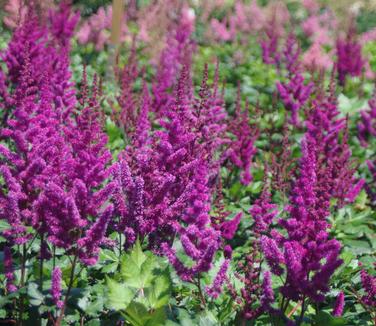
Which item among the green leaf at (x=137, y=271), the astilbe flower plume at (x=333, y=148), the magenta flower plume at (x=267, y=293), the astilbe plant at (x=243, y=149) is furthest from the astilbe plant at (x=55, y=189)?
the astilbe flower plume at (x=333, y=148)

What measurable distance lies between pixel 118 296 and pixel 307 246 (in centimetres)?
91

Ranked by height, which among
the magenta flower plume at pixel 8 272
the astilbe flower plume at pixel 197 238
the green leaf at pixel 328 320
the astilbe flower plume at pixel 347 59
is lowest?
the green leaf at pixel 328 320

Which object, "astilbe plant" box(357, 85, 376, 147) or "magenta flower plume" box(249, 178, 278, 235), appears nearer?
"magenta flower plume" box(249, 178, 278, 235)

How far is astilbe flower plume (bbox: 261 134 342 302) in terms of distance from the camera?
8.79ft

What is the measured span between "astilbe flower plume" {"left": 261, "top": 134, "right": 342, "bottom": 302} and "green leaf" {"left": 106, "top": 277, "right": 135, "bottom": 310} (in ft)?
2.28

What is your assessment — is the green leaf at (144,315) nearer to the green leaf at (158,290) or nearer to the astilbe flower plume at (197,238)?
the green leaf at (158,290)

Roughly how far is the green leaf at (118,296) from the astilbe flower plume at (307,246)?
69 centimetres

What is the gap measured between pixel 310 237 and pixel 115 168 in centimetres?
104

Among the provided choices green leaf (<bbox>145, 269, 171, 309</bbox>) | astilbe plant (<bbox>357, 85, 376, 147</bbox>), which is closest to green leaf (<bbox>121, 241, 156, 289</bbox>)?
green leaf (<bbox>145, 269, 171, 309</bbox>)

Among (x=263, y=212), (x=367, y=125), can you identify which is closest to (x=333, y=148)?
(x=367, y=125)

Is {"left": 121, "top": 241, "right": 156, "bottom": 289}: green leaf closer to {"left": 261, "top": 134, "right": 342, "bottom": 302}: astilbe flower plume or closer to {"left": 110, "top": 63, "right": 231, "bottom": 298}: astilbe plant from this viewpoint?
{"left": 110, "top": 63, "right": 231, "bottom": 298}: astilbe plant

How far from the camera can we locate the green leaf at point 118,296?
259 centimetres

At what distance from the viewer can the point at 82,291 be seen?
2871 millimetres

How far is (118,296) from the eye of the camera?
2607 millimetres
